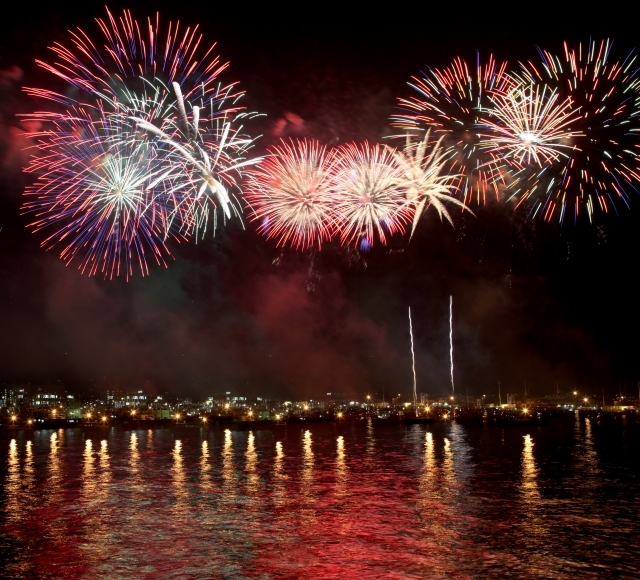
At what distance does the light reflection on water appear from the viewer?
28.8 feet

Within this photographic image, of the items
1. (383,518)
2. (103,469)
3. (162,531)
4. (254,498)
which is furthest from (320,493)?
(103,469)

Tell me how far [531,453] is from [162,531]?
70.5ft

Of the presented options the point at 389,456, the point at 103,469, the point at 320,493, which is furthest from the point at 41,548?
the point at 389,456

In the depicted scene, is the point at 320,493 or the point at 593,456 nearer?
the point at 320,493

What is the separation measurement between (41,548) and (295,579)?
4428 millimetres

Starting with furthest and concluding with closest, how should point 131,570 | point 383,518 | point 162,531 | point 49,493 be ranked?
1. point 49,493
2. point 383,518
3. point 162,531
4. point 131,570

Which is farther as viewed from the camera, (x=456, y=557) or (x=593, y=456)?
(x=593, y=456)

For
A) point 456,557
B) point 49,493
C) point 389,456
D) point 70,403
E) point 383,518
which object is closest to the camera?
point 456,557

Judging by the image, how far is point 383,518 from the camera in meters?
12.0

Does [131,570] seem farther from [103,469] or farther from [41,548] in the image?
[103,469]

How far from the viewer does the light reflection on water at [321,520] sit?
346 inches

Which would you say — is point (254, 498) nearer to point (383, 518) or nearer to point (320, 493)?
point (320, 493)

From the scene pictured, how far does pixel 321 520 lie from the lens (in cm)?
1185

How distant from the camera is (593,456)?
90.3 feet
